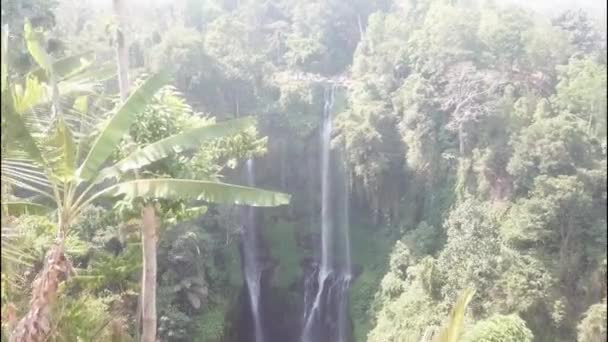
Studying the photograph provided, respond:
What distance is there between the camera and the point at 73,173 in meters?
4.89

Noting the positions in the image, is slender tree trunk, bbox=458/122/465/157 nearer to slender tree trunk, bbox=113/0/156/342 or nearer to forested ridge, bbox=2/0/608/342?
forested ridge, bbox=2/0/608/342

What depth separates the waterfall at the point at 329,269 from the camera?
1823 cm

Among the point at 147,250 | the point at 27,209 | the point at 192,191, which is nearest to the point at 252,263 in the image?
the point at 147,250

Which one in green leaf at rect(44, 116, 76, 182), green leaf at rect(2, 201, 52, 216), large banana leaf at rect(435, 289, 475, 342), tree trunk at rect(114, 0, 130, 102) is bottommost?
large banana leaf at rect(435, 289, 475, 342)

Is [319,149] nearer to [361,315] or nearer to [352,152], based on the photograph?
[352,152]

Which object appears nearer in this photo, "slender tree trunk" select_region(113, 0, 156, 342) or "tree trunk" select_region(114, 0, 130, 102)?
"slender tree trunk" select_region(113, 0, 156, 342)

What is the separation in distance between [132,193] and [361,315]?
13.1 metres

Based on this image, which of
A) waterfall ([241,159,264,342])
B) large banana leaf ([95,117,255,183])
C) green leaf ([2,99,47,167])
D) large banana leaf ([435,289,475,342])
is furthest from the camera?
waterfall ([241,159,264,342])

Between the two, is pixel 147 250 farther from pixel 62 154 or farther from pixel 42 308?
pixel 62 154

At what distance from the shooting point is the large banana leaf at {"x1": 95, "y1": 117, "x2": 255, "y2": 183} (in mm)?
5320

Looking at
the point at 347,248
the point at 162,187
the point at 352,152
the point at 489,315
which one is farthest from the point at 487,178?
the point at 162,187

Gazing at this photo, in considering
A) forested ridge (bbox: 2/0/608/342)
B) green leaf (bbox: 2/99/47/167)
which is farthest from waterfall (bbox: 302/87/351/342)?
green leaf (bbox: 2/99/47/167)

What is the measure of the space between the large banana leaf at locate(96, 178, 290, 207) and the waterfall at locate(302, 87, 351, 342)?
43.5 ft

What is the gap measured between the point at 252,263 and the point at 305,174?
404 cm
